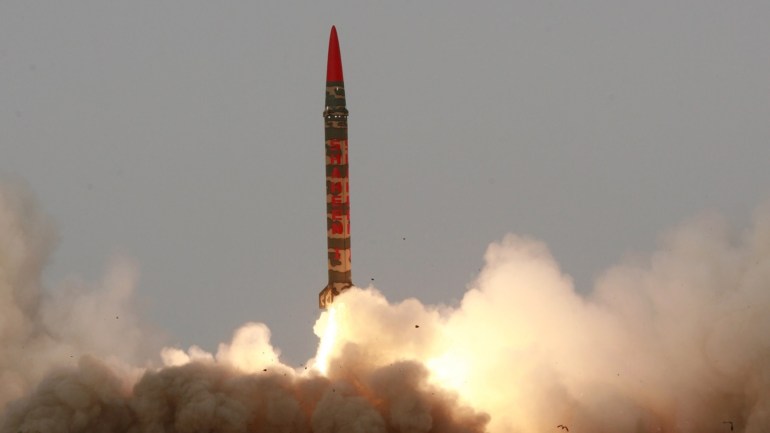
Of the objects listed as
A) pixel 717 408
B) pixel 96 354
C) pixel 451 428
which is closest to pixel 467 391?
pixel 451 428

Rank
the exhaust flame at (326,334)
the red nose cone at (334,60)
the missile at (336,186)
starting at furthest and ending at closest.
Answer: the red nose cone at (334,60), the missile at (336,186), the exhaust flame at (326,334)

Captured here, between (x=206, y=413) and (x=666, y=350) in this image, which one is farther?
(x=666, y=350)

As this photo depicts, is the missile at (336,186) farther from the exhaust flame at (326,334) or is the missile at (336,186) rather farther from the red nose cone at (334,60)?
the exhaust flame at (326,334)

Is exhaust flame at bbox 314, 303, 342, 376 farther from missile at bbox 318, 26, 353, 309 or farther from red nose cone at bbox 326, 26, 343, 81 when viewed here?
red nose cone at bbox 326, 26, 343, 81

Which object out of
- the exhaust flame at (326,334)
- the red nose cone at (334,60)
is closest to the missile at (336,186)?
the red nose cone at (334,60)

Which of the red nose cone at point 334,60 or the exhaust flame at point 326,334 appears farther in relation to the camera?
the red nose cone at point 334,60

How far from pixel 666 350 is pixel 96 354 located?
19.5 m

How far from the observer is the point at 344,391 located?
57.4 meters

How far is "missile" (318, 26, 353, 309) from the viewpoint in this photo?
61250 millimetres

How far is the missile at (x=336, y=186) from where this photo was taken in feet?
201

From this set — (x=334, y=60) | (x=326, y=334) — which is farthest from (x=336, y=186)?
(x=326, y=334)

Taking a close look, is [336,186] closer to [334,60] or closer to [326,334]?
[334,60]

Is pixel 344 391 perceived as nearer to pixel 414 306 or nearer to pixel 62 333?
pixel 414 306

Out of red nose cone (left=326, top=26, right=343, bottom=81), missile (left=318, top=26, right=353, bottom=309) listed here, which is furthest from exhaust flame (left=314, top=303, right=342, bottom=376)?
red nose cone (left=326, top=26, right=343, bottom=81)
